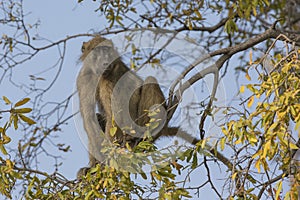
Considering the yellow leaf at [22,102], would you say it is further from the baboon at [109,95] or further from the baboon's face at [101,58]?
the baboon's face at [101,58]

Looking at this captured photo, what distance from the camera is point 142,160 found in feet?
12.2

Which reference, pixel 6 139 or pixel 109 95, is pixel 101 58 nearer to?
pixel 109 95

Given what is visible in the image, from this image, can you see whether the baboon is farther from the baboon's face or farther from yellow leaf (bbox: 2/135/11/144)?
yellow leaf (bbox: 2/135/11/144)

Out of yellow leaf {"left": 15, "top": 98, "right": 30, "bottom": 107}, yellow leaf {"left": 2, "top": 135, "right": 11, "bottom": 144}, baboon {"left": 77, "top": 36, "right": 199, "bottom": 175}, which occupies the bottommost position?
yellow leaf {"left": 2, "top": 135, "right": 11, "bottom": 144}

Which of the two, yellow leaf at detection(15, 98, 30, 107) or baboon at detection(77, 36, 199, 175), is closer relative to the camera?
yellow leaf at detection(15, 98, 30, 107)

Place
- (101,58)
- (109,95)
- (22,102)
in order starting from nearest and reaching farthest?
(22,102) → (109,95) → (101,58)

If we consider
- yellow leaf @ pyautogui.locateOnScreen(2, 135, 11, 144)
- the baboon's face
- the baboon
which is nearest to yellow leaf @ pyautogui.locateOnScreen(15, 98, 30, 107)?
yellow leaf @ pyautogui.locateOnScreen(2, 135, 11, 144)

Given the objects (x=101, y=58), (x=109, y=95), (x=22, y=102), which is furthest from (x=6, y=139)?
(x=101, y=58)

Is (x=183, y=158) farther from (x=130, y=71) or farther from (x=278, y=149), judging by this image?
(x=130, y=71)

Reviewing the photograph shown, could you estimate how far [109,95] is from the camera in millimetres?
5883

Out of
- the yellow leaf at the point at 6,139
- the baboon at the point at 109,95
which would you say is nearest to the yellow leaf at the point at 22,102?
the yellow leaf at the point at 6,139

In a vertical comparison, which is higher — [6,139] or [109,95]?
[109,95]

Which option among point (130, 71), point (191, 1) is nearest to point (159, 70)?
point (130, 71)

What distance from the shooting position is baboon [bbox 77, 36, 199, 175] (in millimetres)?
5656
